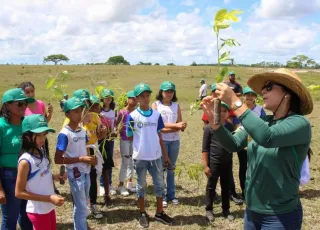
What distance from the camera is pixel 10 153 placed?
3484 millimetres

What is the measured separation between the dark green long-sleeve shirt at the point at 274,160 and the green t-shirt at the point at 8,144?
2.27m

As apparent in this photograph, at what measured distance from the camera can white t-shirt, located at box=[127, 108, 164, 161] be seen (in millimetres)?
4703

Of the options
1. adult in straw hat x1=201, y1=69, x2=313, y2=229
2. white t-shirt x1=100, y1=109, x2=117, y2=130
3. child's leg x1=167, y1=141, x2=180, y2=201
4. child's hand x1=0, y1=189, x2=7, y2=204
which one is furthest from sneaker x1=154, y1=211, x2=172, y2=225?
adult in straw hat x1=201, y1=69, x2=313, y2=229

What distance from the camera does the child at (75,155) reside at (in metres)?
3.89

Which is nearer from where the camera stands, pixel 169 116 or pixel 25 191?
pixel 25 191

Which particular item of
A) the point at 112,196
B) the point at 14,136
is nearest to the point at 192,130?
the point at 112,196

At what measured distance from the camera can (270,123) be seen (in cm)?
233

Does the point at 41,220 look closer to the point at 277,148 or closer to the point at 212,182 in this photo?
the point at 277,148

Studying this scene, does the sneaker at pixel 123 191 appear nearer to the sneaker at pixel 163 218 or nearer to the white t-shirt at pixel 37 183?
the sneaker at pixel 163 218

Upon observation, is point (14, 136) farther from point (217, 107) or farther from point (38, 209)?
point (217, 107)

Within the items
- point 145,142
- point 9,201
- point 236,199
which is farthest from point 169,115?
point 9,201

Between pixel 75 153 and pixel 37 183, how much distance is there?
2.88ft

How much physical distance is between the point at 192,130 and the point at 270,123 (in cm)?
1105

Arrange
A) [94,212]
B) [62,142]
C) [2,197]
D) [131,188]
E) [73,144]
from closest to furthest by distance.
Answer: [2,197] < [62,142] < [73,144] < [94,212] < [131,188]
